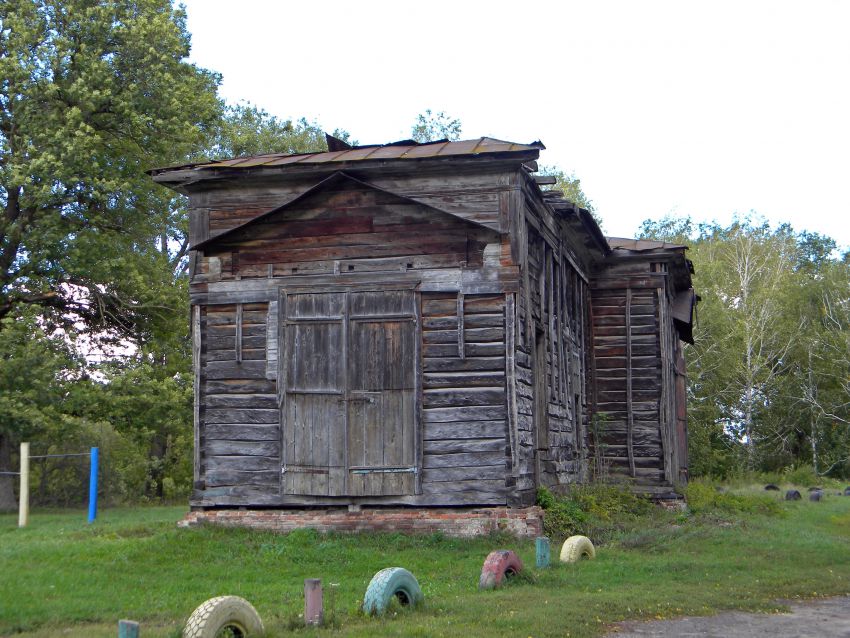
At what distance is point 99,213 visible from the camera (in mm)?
23625

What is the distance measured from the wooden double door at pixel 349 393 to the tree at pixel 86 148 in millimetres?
9555

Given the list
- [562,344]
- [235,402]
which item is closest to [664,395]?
[562,344]

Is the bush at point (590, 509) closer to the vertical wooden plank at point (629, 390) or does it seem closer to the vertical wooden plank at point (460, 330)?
the vertical wooden plank at point (629, 390)

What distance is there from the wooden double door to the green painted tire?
506cm

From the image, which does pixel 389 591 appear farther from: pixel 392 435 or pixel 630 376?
pixel 630 376

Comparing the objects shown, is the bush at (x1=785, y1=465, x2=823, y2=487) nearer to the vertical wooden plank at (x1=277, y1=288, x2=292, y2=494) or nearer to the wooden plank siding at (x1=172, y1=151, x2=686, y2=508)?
the wooden plank siding at (x1=172, y1=151, x2=686, y2=508)

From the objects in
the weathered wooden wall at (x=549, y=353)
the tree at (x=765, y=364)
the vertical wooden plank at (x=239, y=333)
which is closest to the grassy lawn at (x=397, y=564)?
the weathered wooden wall at (x=549, y=353)

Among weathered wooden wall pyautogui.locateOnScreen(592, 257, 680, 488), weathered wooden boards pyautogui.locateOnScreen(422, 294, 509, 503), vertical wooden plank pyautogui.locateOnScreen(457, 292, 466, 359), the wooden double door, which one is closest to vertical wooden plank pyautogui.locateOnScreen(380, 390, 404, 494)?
the wooden double door

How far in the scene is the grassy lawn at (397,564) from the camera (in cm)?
848

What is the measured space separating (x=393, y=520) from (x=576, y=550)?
117 inches

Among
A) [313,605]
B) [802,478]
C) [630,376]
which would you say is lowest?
[802,478]

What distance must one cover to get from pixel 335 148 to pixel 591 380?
872cm

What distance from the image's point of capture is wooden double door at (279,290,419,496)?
14023mm

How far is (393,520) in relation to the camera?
13844 millimetres
